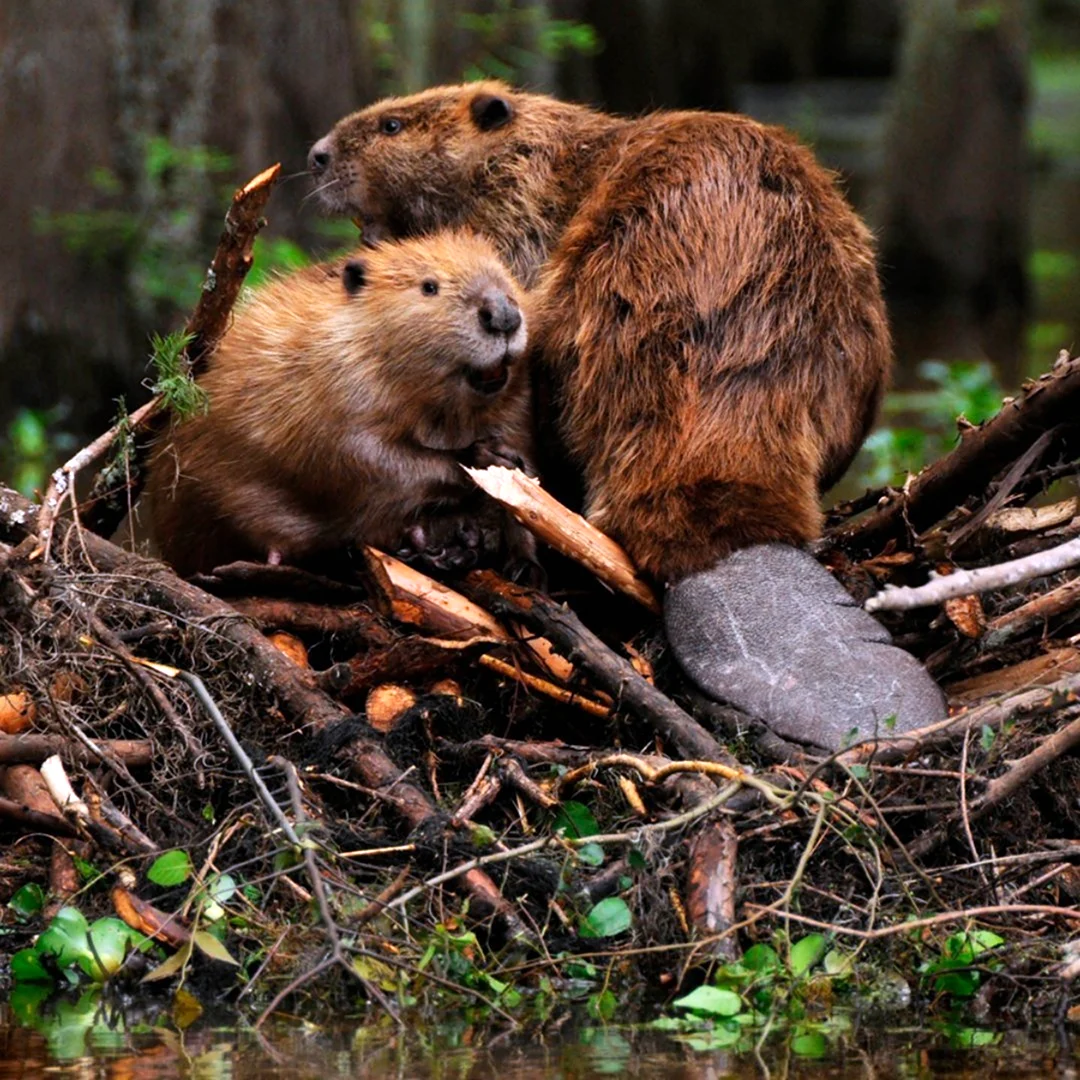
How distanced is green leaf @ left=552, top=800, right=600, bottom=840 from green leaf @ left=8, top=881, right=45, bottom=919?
860mm

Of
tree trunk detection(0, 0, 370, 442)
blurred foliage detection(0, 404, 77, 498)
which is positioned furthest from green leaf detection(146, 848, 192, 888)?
tree trunk detection(0, 0, 370, 442)

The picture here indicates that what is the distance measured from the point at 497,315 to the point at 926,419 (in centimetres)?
508

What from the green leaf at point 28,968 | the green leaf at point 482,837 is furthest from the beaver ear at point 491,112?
the green leaf at point 28,968

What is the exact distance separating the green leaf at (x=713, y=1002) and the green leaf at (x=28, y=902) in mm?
1103

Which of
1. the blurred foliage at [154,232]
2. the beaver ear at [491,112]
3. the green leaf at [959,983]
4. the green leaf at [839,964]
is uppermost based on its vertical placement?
the beaver ear at [491,112]

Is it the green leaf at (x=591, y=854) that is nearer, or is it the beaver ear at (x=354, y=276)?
the green leaf at (x=591, y=854)

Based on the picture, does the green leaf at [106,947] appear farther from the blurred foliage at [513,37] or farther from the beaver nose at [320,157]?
the blurred foliage at [513,37]

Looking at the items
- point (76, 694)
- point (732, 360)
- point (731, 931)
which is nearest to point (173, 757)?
point (76, 694)

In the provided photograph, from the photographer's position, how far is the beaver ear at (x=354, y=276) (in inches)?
157

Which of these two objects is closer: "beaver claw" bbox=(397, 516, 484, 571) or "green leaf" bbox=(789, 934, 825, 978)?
"green leaf" bbox=(789, 934, 825, 978)

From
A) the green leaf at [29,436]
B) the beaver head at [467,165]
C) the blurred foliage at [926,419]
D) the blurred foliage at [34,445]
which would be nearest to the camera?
the beaver head at [467,165]

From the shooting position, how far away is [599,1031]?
2807mm

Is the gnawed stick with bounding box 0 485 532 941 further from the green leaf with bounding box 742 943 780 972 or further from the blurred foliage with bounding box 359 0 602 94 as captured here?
the blurred foliage with bounding box 359 0 602 94

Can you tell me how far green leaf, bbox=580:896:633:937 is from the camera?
3020 mm
